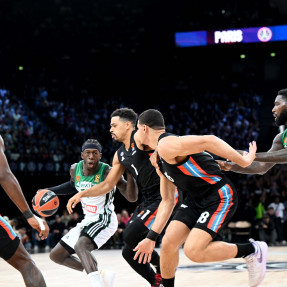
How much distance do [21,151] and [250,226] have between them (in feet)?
23.4

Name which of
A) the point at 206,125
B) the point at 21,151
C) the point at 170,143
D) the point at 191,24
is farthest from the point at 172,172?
the point at 191,24

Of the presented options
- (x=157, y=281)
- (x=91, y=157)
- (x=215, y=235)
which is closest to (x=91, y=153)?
(x=91, y=157)

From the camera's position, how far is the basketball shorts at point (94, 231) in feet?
19.6

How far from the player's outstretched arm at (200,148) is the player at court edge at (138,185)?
42.2 inches

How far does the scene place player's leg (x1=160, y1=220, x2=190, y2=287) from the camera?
5.01m

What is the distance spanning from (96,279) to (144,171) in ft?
4.00

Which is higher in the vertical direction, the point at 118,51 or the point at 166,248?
the point at 118,51

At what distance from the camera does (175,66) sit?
26062 mm

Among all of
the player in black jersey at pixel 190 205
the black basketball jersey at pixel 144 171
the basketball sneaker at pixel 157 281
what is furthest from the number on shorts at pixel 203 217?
the basketball sneaker at pixel 157 281

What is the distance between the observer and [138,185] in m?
6.11

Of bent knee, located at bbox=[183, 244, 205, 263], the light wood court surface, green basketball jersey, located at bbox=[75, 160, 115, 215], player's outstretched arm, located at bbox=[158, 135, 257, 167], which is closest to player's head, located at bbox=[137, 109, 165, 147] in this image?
player's outstretched arm, located at bbox=[158, 135, 257, 167]

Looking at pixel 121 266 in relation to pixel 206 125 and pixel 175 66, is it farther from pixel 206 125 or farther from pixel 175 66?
pixel 175 66

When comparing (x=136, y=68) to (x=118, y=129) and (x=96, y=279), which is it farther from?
(x=96, y=279)

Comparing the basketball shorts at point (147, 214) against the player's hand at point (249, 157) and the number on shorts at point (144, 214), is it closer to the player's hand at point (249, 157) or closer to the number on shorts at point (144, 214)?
the number on shorts at point (144, 214)
